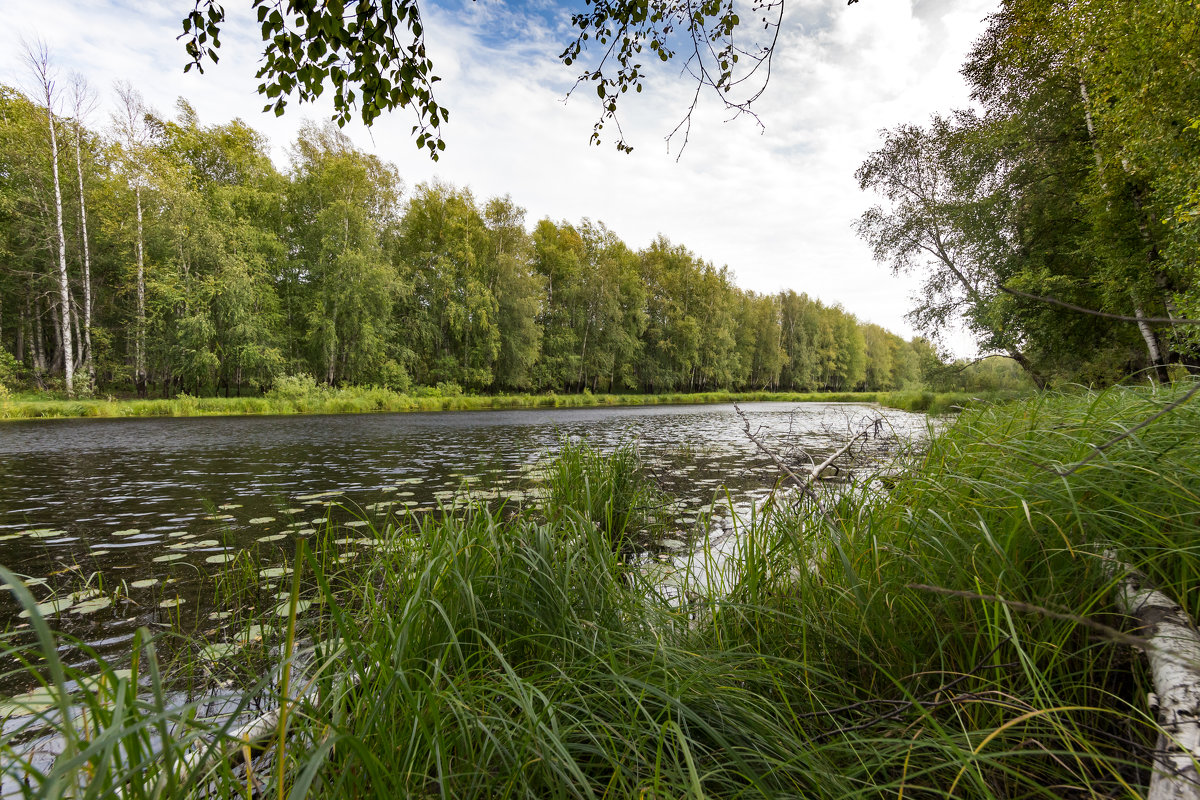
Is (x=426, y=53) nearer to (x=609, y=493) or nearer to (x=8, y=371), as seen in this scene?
(x=609, y=493)

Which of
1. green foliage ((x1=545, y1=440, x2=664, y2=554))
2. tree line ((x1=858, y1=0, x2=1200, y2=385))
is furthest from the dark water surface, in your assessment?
tree line ((x1=858, y1=0, x2=1200, y2=385))

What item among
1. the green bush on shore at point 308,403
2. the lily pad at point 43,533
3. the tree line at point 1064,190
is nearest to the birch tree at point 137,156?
the green bush on shore at point 308,403

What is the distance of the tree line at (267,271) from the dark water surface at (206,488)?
1026 cm

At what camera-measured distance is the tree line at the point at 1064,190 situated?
24.6 feet

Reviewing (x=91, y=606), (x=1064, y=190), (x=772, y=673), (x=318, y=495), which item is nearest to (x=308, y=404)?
(x=318, y=495)

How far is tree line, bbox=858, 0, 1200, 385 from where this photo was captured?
750 cm

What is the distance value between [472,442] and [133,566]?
29.6 feet

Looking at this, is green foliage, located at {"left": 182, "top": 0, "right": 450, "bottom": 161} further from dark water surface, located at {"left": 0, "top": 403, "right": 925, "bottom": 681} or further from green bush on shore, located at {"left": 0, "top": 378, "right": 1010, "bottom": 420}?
green bush on shore, located at {"left": 0, "top": 378, "right": 1010, "bottom": 420}

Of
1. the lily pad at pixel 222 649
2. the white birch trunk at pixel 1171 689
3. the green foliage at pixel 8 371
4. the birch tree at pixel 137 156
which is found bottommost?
the lily pad at pixel 222 649

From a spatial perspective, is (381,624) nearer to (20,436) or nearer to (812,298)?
(20,436)

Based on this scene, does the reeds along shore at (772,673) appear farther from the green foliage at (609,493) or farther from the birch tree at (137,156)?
the birch tree at (137,156)

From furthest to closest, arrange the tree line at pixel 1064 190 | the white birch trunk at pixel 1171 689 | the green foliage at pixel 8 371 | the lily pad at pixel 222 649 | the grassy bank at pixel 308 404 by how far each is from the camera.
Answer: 1. the green foliage at pixel 8 371
2. the grassy bank at pixel 308 404
3. the tree line at pixel 1064 190
4. the lily pad at pixel 222 649
5. the white birch trunk at pixel 1171 689

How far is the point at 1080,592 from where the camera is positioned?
1702 millimetres

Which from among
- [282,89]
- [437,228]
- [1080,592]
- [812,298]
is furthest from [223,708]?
[812,298]
